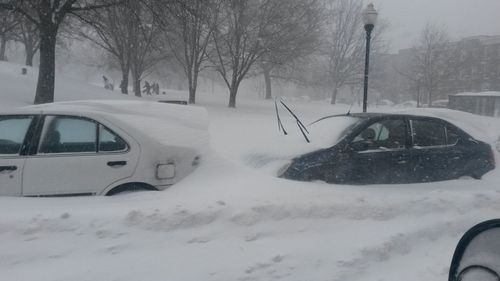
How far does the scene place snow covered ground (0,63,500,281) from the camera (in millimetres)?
3812

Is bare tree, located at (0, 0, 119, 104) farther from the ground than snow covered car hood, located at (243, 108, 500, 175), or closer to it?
farther from the ground

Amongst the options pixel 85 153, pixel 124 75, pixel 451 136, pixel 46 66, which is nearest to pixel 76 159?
pixel 85 153

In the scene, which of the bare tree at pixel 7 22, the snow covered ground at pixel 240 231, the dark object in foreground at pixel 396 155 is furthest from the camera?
the bare tree at pixel 7 22

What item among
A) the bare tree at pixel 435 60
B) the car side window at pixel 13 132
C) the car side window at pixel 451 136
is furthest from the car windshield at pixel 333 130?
the bare tree at pixel 435 60

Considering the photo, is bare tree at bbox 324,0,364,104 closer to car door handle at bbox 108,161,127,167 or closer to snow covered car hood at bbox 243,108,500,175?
snow covered car hood at bbox 243,108,500,175

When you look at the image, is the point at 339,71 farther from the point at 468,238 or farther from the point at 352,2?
the point at 468,238

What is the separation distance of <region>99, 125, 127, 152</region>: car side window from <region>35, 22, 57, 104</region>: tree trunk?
13.0 meters

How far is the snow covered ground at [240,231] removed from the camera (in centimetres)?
381

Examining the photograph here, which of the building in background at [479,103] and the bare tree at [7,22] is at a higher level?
the bare tree at [7,22]

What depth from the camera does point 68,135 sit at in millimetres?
5047

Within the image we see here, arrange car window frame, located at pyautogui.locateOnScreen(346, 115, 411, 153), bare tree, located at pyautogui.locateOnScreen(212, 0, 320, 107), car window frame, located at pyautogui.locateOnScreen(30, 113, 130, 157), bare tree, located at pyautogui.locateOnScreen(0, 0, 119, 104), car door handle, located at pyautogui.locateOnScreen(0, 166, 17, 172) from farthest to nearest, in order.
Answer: bare tree, located at pyautogui.locateOnScreen(212, 0, 320, 107) < bare tree, located at pyautogui.locateOnScreen(0, 0, 119, 104) < car window frame, located at pyautogui.locateOnScreen(346, 115, 411, 153) < car window frame, located at pyautogui.locateOnScreen(30, 113, 130, 157) < car door handle, located at pyautogui.locateOnScreen(0, 166, 17, 172)

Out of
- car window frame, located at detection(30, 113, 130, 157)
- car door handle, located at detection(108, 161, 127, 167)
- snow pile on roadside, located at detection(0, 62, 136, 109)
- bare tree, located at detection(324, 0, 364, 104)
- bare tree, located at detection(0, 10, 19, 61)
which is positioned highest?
bare tree, located at detection(324, 0, 364, 104)

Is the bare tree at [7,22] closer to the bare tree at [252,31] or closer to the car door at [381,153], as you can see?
the bare tree at [252,31]

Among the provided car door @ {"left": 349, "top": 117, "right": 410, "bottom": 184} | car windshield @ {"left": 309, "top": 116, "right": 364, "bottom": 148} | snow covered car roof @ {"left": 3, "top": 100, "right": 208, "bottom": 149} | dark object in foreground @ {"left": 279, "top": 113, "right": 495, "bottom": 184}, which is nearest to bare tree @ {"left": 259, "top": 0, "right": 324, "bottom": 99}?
car windshield @ {"left": 309, "top": 116, "right": 364, "bottom": 148}
